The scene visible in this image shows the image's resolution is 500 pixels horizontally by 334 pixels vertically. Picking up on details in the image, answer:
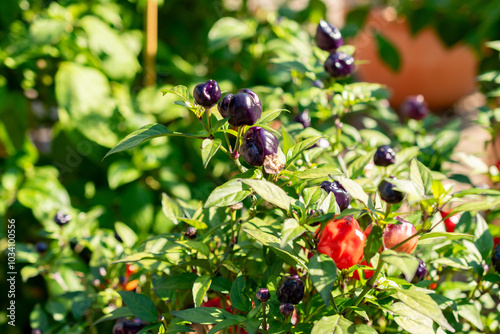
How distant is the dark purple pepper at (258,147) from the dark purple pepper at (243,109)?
2cm

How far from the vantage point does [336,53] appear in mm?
741

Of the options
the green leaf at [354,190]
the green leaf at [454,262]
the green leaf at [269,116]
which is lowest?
the green leaf at [454,262]

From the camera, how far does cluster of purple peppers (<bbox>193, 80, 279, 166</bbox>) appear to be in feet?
1.70

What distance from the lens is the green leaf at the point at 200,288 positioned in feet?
1.88

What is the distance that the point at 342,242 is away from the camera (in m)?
0.53

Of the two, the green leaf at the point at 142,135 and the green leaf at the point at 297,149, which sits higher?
the green leaf at the point at 142,135

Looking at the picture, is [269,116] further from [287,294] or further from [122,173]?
[122,173]

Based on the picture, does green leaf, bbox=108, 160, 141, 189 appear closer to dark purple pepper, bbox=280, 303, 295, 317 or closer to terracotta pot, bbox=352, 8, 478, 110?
dark purple pepper, bbox=280, 303, 295, 317

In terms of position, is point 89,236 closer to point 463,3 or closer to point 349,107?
point 349,107

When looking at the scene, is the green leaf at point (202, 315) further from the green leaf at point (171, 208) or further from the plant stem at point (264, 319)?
the green leaf at point (171, 208)

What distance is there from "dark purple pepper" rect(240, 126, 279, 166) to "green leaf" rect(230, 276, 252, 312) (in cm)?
15

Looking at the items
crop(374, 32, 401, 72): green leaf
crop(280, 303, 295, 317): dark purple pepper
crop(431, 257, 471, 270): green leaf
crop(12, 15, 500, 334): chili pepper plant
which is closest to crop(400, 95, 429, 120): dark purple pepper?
crop(12, 15, 500, 334): chili pepper plant

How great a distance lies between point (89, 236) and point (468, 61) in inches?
102

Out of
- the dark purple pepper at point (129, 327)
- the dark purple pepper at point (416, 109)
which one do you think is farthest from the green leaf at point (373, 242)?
the dark purple pepper at point (416, 109)
